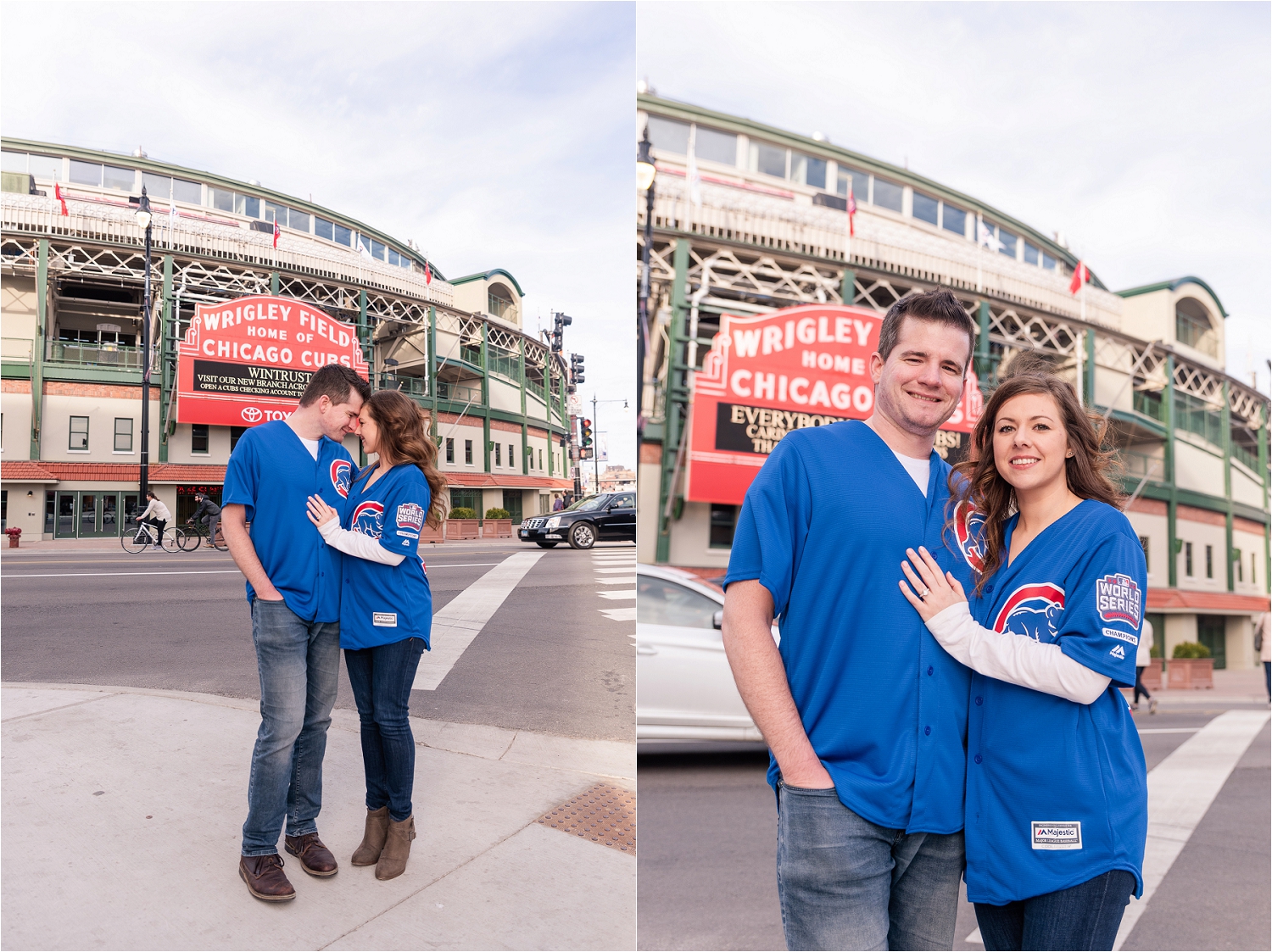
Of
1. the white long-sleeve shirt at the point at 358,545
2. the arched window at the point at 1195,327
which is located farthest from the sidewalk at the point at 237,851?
the arched window at the point at 1195,327

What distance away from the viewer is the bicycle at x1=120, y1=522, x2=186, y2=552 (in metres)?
6.37

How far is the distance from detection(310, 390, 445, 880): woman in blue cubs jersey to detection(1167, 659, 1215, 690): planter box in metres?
17.1

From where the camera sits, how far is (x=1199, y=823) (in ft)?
17.0

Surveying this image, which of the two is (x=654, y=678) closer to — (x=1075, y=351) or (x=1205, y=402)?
(x=1075, y=351)

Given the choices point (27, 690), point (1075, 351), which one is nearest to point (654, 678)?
point (27, 690)

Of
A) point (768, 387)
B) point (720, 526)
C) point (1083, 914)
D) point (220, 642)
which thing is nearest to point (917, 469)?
point (1083, 914)

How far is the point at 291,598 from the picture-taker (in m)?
3.04

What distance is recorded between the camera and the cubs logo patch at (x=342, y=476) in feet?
10.5

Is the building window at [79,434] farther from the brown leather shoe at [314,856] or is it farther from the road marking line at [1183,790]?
the road marking line at [1183,790]

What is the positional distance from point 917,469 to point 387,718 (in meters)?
2.30

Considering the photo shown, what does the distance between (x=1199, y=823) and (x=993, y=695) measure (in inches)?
195

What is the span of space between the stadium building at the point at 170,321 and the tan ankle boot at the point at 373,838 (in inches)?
95.9

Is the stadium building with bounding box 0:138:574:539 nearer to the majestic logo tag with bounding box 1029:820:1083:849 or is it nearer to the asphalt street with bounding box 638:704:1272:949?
the asphalt street with bounding box 638:704:1272:949

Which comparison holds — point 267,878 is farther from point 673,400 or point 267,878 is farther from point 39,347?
point 673,400
